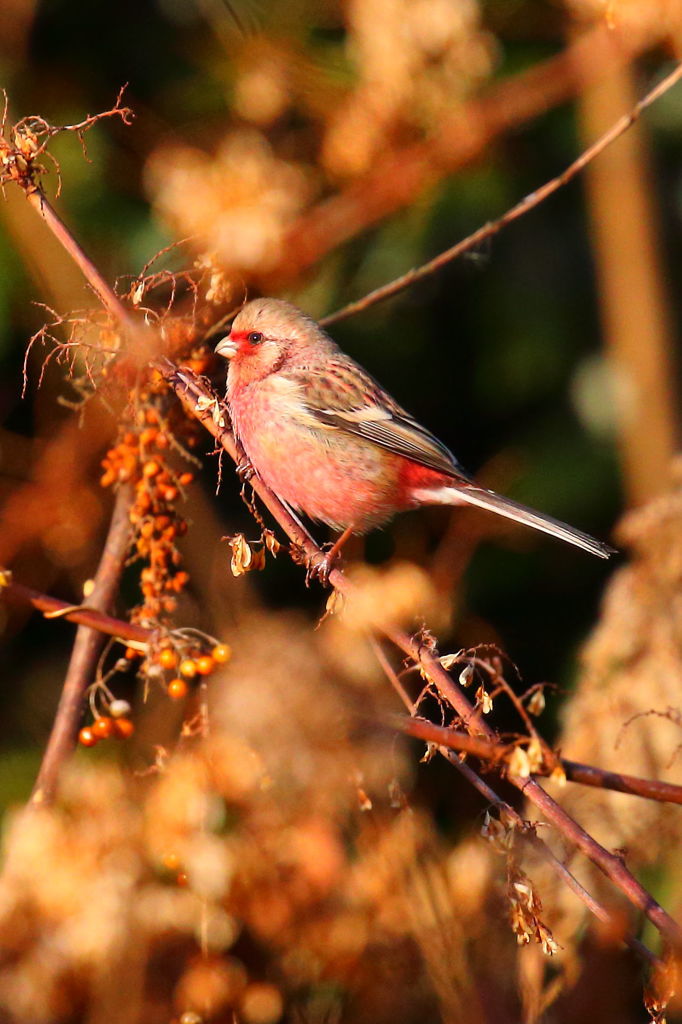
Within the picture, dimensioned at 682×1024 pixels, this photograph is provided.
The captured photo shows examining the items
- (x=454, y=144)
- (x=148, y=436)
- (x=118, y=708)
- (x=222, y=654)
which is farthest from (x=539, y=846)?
(x=454, y=144)

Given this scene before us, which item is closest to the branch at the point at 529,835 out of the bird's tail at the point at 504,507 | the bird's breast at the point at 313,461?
the bird's tail at the point at 504,507

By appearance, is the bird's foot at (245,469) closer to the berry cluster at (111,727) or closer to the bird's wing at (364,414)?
the berry cluster at (111,727)

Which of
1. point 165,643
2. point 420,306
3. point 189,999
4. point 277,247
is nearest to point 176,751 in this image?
point 165,643

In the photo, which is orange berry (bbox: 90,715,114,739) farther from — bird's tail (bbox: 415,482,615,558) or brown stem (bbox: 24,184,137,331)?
bird's tail (bbox: 415,482,615,558)

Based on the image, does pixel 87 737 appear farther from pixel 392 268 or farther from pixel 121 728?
pixel 392 268

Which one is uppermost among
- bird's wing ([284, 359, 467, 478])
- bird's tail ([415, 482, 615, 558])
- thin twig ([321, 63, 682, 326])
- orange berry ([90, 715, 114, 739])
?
thin twig ([321, 63, 682, 326])

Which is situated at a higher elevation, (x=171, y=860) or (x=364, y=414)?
(x=171, y=860)

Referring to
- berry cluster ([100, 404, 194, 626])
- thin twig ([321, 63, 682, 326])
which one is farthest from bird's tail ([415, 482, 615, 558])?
berry cluster ([100, 404, 194, 626])
